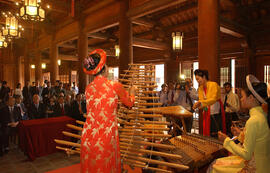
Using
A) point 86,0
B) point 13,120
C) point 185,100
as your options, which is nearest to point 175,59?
point 185,100

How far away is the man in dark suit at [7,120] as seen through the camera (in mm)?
4520

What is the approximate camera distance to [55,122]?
4480 mm

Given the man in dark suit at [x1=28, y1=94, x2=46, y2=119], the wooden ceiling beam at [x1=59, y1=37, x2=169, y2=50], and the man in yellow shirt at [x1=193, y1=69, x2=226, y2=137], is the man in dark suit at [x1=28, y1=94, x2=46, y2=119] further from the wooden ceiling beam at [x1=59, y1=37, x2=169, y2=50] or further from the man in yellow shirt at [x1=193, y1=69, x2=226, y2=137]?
the man in yellow shirt at [x1=193, y1=69, x2=226, y2=137]

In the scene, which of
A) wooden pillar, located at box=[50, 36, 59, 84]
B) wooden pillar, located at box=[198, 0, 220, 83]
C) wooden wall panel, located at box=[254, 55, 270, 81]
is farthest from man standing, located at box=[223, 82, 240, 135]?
wooden pillar, located at box=[50, 36, 59, 84]

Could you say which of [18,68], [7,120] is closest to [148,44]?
[7,120]

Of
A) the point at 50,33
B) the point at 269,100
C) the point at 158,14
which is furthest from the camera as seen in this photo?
the point at 50,33

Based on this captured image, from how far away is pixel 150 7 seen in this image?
5.11 metres

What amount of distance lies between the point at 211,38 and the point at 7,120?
5.28 meters

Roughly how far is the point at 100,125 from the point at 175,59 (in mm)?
7504

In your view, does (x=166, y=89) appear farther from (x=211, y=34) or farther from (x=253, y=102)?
(x=253, y=102)

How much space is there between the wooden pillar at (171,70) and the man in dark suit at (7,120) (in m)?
6.41

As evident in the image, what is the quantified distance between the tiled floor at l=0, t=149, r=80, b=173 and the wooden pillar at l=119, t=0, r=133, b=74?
315 centimetres

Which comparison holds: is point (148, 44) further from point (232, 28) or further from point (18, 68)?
point (18, 68)

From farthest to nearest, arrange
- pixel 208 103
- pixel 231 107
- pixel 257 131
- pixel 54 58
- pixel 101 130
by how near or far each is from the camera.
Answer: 1. pixel 54 58
2. pixel 231 107
3. pixel 208 103
4. pixel 101 130
5. pixel 257 131
